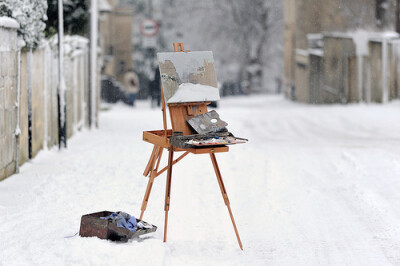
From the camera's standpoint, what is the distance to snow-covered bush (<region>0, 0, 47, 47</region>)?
449 inches

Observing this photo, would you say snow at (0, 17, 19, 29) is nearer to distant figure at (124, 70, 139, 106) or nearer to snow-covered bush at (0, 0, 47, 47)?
snow-covered bush at (0, 0, 47, 47)

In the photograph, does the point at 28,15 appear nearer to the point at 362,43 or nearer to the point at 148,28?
the point at 148,28

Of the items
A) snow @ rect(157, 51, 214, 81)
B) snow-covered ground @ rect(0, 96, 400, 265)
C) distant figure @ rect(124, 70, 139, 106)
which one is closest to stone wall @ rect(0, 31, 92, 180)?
snow-covered ground @ rect(0, 96, 400, 265)

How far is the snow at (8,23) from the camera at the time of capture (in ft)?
34.4

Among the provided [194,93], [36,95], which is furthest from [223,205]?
[36,95]

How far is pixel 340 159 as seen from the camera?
44.4ft

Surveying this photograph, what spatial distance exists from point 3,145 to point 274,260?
5328mm

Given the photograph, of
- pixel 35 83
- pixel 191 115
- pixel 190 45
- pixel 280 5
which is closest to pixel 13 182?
pixel 35 83

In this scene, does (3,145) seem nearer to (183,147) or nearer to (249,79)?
(183,147)

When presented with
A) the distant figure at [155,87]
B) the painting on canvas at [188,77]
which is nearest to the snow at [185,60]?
the painting on canvas at [188,77]

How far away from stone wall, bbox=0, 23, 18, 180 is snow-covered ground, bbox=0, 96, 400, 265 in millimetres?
305

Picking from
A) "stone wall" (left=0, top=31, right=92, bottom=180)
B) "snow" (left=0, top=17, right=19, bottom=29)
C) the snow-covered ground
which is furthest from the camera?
"stone wall" (left=0, top=31, right=92, bottom=180)

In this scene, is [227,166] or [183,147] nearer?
[183,147]

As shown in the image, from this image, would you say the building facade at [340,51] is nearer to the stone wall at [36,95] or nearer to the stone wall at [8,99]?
the stone wall at [36,95]
